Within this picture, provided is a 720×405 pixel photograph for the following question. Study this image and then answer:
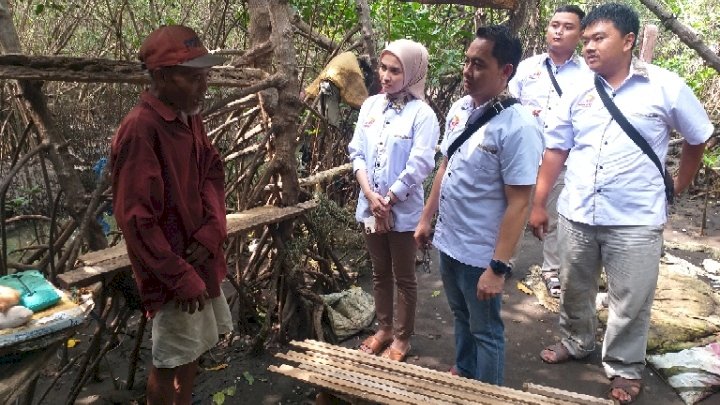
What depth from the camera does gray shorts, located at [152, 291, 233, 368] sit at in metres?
1.99

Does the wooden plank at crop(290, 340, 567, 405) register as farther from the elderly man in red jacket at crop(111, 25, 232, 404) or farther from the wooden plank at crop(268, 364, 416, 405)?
the elderly man in red jacket at crop(111, 25, 232, 404)

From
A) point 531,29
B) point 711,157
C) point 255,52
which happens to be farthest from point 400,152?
point 711,157

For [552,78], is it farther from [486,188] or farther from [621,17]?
[486,188]

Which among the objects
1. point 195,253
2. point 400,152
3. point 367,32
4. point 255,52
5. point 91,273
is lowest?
point 91,273

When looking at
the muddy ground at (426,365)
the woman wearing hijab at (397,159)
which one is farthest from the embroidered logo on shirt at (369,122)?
the muddy ground at (426,365)

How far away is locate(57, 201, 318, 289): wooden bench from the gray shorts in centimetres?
45

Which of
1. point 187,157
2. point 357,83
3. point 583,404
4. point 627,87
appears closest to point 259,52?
point 357,83

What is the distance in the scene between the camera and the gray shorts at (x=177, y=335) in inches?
78.2

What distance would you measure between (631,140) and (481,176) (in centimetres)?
89

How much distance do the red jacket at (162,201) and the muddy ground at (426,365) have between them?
1286mm

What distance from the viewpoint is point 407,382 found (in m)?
2.28

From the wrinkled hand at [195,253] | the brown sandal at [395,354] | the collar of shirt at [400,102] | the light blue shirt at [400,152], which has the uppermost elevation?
the collar of shirt at [400,102]

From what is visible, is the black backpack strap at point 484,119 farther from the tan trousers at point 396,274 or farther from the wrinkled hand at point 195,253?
the wrinkled hand at point 195,253

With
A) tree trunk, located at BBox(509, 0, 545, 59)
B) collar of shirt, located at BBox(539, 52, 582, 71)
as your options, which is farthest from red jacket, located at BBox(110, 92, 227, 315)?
tree trunk, located at BBox(509, 0, 545, 59)
